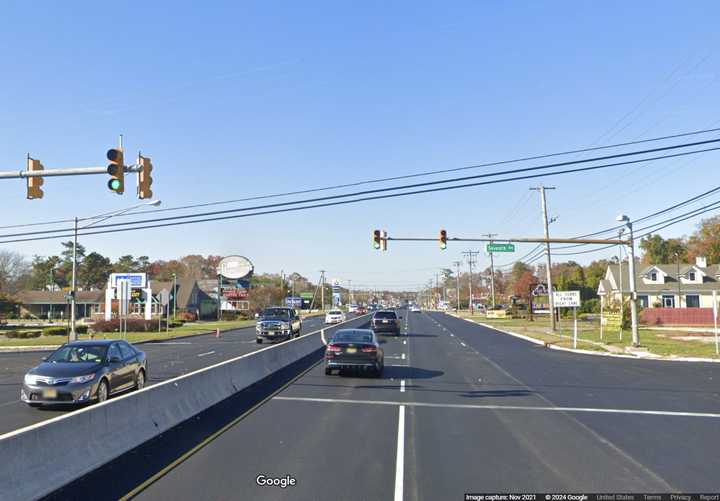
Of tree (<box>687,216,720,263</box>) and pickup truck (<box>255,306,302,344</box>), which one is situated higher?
tree (<box>687,216,720,263</box>)

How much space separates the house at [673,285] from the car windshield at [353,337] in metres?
60.7

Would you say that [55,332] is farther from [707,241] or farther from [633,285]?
[707,241]

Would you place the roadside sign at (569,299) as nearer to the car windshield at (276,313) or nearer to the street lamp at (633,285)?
the street lamp at (633,285)

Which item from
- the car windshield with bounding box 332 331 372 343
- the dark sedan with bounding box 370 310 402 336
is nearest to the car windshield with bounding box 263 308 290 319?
the dark sedan with bounding box 370 310 402 336


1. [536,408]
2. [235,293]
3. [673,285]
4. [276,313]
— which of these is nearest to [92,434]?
[536,408]

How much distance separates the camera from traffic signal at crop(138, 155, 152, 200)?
15.4 metres

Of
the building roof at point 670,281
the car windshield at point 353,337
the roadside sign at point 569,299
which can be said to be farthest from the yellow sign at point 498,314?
the car windshield at point 353,337

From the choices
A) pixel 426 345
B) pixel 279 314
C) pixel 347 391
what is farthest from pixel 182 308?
pixel 347 391

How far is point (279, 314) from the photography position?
3506 cm

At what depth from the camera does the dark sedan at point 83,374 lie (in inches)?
465

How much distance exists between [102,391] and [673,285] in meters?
80.4

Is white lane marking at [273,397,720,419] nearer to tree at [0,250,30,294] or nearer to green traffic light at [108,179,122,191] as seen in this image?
green traffic light at [108,179,122,191]

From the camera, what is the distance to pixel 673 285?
7719cm

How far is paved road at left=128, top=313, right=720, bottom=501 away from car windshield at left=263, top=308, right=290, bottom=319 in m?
16.4
